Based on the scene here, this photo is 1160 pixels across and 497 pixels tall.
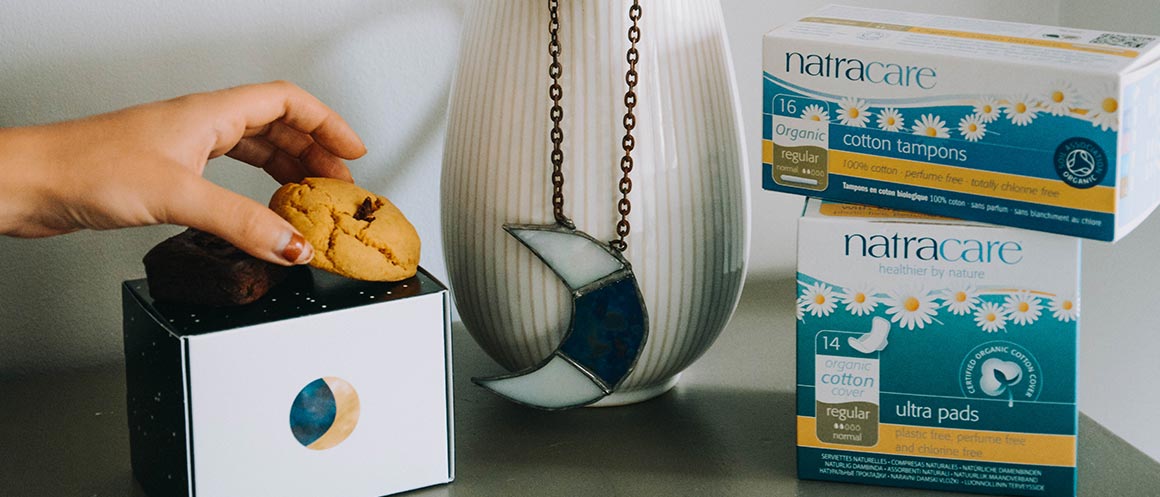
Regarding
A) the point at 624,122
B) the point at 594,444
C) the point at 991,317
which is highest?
the point at 624,122

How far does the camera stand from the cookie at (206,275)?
69cm

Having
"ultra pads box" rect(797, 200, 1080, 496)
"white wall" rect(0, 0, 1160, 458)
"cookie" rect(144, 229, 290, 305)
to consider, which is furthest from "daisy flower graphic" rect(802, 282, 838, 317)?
"white wall" rect(0, 0, 1160, 458)

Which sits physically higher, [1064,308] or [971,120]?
[971,120]

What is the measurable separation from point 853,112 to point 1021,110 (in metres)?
0.09

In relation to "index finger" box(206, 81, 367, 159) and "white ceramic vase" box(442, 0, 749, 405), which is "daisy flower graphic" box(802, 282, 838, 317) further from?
"index finger" box(206, 81, 367, 159)

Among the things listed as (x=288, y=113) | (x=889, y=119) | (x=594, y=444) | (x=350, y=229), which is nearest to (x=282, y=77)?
(x=288, y=113)

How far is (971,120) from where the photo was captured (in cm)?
66

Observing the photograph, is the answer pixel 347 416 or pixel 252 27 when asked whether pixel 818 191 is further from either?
pixel 252 27

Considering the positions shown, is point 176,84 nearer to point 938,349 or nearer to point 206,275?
point 206,275

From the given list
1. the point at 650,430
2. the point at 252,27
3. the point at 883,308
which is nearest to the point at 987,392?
the point at 883,308

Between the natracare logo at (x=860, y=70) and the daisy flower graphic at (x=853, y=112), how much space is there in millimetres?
14

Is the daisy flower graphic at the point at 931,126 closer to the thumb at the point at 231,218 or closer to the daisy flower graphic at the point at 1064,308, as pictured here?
the daisy flower graphic at the point at 1064,308

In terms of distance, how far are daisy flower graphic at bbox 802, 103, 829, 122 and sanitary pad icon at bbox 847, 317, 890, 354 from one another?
0.41 feet

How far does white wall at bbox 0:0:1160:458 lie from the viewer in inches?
35.9
